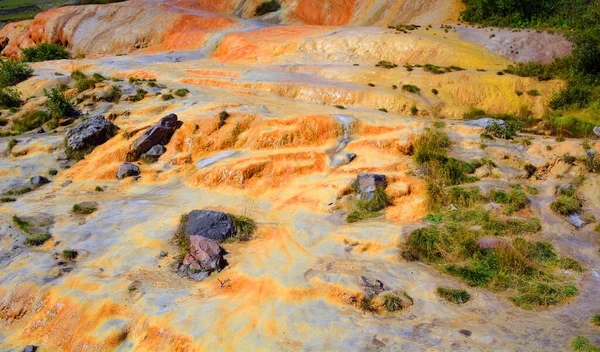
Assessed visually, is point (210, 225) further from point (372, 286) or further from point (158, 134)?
point (158, 134)

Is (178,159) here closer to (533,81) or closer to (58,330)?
(58,330)

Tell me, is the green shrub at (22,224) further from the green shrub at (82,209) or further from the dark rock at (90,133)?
the dark rock at (90,133)

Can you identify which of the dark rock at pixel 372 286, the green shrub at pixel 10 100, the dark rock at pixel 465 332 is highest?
the green shrub at pixel 10 100

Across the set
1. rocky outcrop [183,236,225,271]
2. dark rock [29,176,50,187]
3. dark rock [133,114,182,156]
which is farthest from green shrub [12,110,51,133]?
rocky outcrop [183,236,225,271]

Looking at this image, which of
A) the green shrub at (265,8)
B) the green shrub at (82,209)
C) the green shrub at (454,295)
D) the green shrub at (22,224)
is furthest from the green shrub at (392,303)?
the green shrub at (265,8)

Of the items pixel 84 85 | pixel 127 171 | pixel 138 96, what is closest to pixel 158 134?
pixel 127 171

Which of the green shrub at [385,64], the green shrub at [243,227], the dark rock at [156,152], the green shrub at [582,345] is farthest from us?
the green shrub at [385,64]
